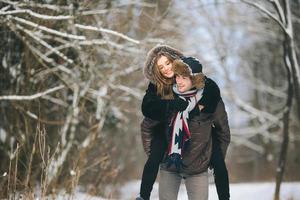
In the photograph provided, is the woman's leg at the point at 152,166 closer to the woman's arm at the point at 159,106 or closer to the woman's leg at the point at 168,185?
the woman's leg at the point at 168,185

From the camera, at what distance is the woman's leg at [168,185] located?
13.7ft

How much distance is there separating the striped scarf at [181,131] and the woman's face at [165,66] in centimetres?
21

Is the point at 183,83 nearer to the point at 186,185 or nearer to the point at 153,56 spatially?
the point at 153,56

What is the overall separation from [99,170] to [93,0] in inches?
127

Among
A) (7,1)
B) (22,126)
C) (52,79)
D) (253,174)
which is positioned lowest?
(253,174)

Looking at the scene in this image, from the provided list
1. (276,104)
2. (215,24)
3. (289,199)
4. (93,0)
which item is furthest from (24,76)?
(276,104)

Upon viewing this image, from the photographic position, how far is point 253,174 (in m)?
20.7

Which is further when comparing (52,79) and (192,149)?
(52,79)

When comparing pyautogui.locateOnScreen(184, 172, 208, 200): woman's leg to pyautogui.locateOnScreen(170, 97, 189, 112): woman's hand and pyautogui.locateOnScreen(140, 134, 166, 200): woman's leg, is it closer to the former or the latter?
pyautogui.locateOnScreen(140, 134, 166, 200): woman's leg

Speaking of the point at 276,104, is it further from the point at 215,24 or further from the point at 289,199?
the point at 289,199

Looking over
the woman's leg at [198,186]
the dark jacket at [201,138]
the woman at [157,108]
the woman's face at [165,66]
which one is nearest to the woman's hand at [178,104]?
the woman at [157,108]

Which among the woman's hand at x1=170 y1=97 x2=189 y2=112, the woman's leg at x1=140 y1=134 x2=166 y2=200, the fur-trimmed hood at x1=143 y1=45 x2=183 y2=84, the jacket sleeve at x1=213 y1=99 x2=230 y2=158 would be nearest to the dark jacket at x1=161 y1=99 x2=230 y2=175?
the jacket sleeve at x1=213 y1=99 x2=230 y2=158

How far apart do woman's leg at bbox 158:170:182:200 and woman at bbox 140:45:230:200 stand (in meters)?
0.07

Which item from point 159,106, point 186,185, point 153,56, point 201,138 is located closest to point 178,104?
point 159,106
